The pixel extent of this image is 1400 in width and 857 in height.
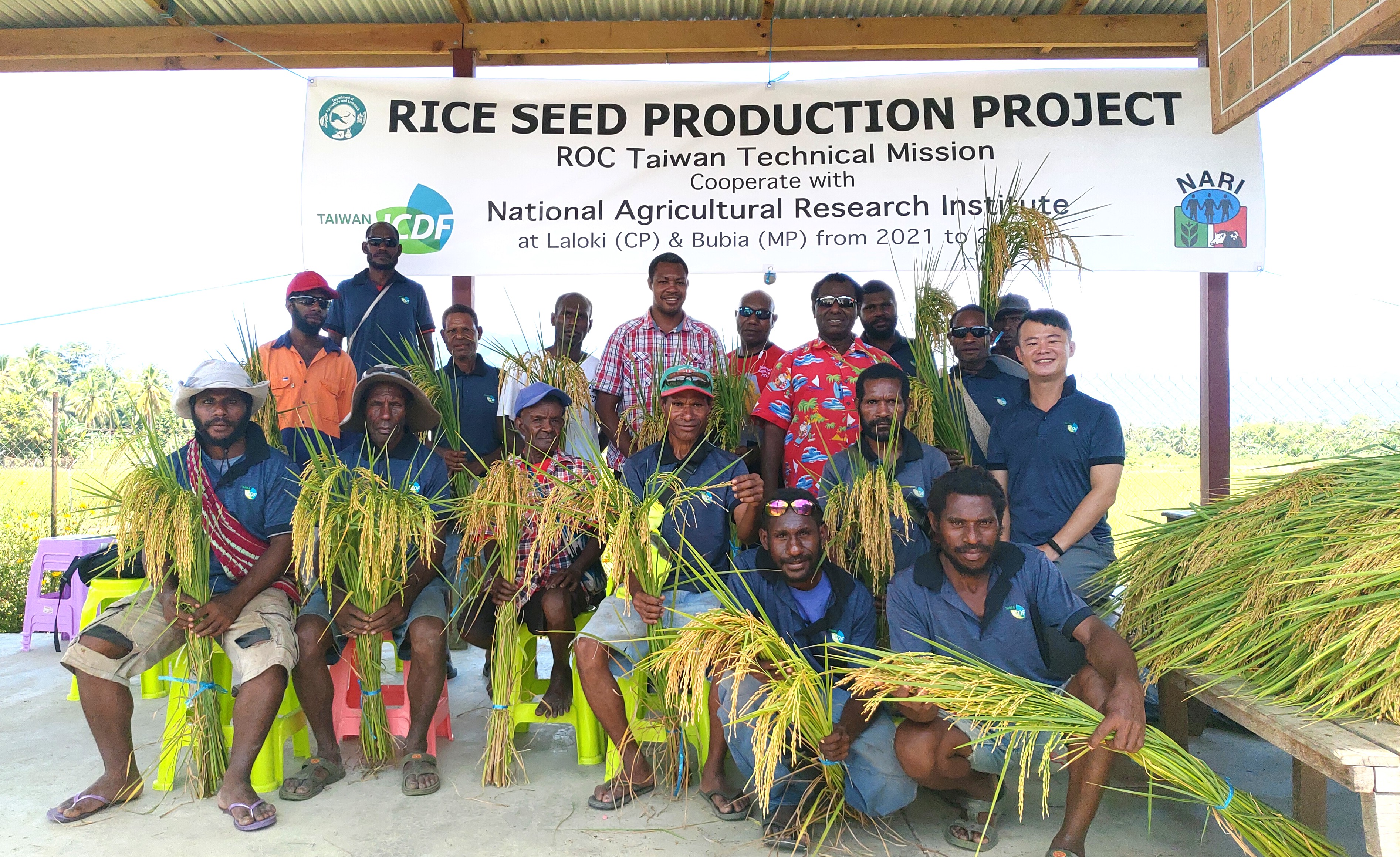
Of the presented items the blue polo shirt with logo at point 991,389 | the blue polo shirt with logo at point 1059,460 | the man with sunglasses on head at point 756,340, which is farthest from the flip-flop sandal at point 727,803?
the blue polo shirt with logo at point 991,389

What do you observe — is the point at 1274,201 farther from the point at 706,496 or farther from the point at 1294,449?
the point at 706,496

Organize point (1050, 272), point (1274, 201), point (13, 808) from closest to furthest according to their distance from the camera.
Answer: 1. point (13, 808)
2. point (1050, 272)
3. point (1274, 201)

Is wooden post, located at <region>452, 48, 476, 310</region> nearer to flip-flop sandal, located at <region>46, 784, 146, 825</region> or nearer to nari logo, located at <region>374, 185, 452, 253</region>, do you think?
nari logo, located at <region>374, 185, 452, 253</region>

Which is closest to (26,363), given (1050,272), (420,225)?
(420,225)

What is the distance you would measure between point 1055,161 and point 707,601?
3.44 meters

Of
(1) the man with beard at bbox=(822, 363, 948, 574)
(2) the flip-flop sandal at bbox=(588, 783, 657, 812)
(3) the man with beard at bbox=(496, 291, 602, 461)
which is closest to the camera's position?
(2) the flip-flop sandal at bbox=(588, 783, 657, 812)

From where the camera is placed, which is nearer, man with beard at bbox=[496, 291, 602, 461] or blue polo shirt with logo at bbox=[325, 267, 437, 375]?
man with beard at bbox=[496, 291, 602, 461]

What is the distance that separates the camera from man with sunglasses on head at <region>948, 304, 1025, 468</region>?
406 centimetres

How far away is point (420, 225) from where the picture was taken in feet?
17.7

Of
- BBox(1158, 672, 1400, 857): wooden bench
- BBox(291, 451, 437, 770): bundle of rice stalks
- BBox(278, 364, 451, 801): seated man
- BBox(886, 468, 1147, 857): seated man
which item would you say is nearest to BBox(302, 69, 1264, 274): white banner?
BBox(278, 364, 451, 801): seated man

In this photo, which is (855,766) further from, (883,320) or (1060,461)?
(883,320)

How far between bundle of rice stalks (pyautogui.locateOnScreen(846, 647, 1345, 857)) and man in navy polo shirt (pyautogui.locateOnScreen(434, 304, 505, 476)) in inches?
86.9

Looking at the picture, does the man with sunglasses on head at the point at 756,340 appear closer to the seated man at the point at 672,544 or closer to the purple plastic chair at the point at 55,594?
the seated man at the point at 672,544

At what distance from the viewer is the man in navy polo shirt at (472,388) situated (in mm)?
4355
